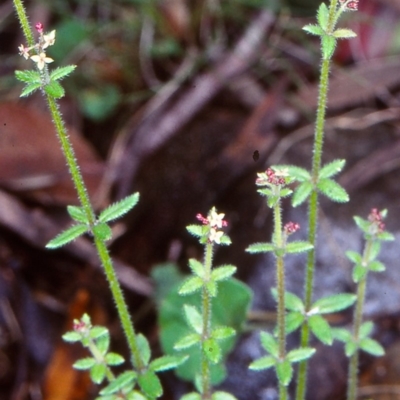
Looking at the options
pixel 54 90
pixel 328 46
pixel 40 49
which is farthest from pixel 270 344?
pixel 40 49

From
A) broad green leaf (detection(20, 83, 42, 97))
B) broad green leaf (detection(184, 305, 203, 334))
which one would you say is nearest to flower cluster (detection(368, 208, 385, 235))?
broad green leaf (detection(184, 305, 203, 334))

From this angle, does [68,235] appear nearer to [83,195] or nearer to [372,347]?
[83,195]

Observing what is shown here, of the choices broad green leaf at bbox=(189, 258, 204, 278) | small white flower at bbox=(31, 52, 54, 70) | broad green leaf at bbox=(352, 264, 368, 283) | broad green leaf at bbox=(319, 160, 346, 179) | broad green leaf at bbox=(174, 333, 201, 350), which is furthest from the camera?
broad green leaf at bbox=(352, 264, 368, 283)

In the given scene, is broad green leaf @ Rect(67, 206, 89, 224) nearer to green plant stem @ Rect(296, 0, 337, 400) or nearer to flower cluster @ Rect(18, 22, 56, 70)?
flower cluster @ Rect(18, 22, 56, 70)

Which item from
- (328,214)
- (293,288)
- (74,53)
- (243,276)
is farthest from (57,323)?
(74,53)

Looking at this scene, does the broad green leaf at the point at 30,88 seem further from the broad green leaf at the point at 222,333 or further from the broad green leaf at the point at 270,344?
the broad green leaf at the point at 270,344

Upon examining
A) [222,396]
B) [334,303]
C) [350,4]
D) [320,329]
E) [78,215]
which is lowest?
[222,396]
